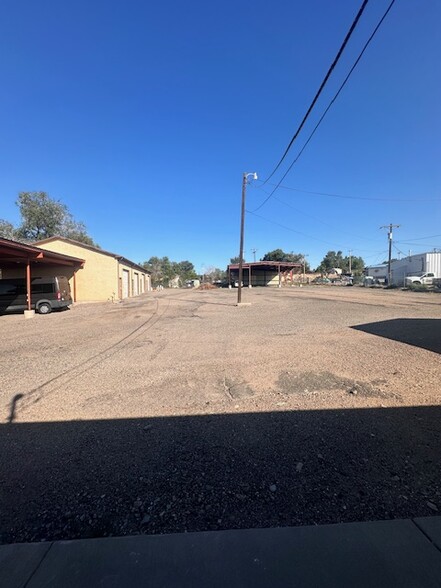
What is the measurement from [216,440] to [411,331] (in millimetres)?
8435

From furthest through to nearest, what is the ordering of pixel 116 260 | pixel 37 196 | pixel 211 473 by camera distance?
pixel 37 196, pixel 116 260, pixel 211 473

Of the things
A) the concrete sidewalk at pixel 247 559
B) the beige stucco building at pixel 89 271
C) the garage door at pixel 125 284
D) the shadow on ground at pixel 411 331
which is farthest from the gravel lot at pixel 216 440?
the garage door at pixel 125 284

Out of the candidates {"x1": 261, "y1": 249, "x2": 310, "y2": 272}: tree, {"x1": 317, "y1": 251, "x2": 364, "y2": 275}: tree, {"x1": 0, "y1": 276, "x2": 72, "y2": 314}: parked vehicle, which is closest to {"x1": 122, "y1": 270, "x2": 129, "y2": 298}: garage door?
{"x1": 0, "y1": 276, "x2": 72, "y2": 314}: parked vehicle

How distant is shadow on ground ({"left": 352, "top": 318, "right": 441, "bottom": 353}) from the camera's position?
26.2 feet

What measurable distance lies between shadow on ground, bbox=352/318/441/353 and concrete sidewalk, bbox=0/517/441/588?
6339mm

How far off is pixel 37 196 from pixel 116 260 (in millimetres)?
21855

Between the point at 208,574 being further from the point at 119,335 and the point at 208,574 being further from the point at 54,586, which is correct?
the point at 119,335

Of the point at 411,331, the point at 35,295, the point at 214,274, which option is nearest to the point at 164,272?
the point at 214,274

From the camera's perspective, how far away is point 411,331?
9.60 meters

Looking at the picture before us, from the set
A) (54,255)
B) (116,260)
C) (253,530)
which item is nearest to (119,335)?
(253,530)

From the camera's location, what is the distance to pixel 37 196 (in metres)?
42.6

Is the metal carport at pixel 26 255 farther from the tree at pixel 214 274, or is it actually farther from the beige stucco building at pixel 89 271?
the tree at pixel 214 274

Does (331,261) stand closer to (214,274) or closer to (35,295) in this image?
(214,274)

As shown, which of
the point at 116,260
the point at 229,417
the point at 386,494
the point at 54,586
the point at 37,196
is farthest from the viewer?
the point at 37,196
